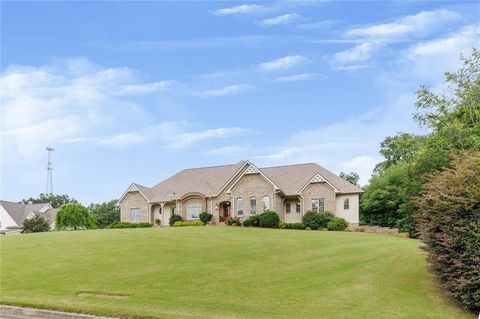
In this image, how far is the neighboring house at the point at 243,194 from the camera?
41688mm

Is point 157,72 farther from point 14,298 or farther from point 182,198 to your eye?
point 182,198

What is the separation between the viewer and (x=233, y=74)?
22.7 m

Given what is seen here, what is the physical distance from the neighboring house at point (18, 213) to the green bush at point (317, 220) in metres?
42.2

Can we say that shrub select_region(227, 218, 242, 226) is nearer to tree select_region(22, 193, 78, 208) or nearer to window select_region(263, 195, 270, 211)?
window select_region(263, 195, 270, 211)

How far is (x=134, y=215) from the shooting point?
48969mm

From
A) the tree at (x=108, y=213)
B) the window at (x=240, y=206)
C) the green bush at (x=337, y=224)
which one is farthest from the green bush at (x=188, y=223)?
the tree at (x=108, y=213)

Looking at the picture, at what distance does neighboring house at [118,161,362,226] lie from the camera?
41688 millimetres

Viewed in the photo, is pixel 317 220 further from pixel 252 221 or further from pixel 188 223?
pixel 188 223

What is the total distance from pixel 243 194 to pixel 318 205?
6.92 m

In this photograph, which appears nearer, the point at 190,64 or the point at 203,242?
the point at 190,64

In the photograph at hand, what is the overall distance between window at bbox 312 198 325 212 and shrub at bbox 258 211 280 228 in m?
4.58

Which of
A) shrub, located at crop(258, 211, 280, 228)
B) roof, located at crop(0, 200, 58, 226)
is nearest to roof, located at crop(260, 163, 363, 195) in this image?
shrub, located at crop(258, 211, 280, 228)

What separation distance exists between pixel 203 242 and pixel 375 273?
11408 mm

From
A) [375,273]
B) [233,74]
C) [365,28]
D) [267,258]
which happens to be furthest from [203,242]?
[365,28]
